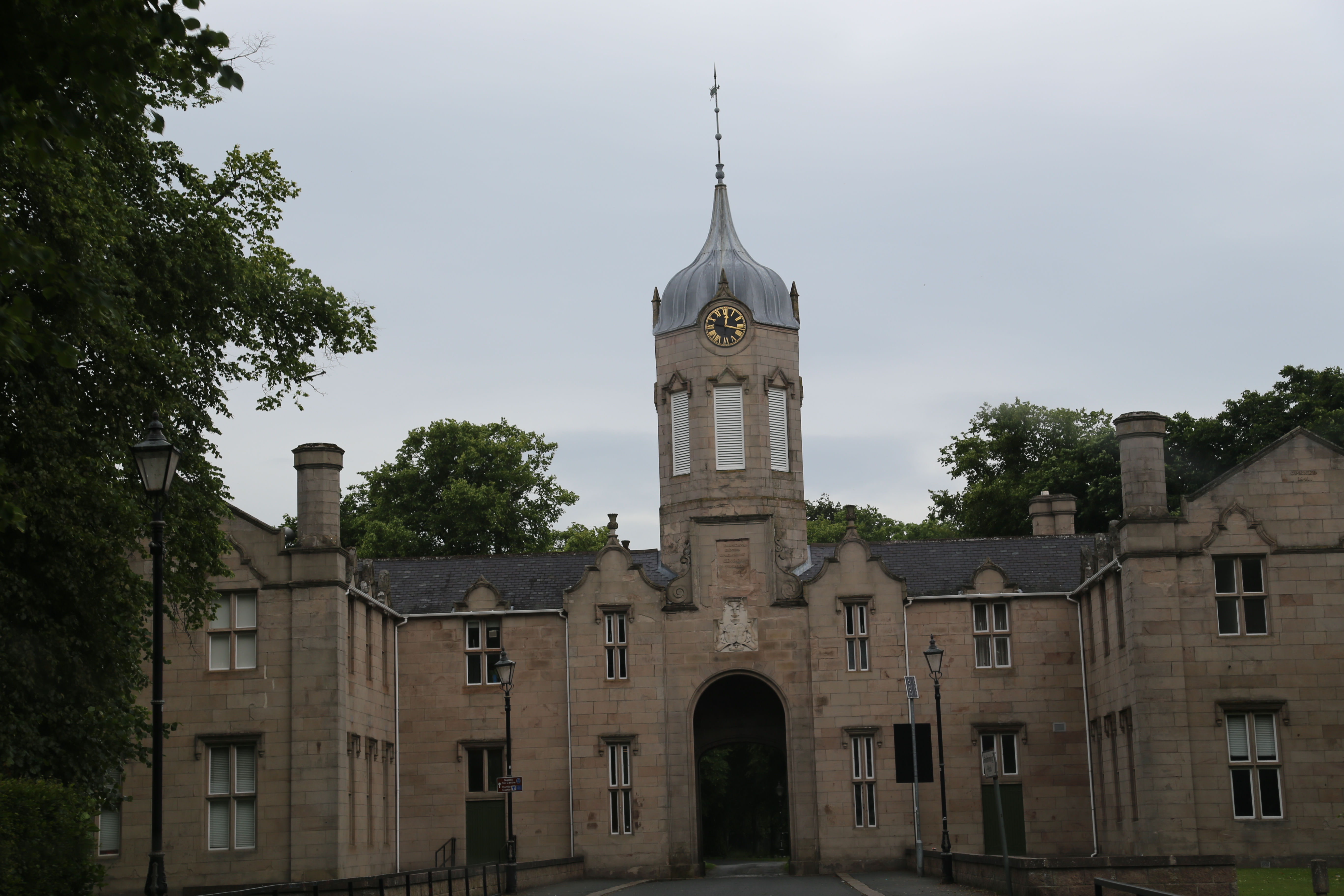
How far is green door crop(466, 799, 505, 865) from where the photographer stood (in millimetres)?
41375

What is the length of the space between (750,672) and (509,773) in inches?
330

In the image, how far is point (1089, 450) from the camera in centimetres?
5812

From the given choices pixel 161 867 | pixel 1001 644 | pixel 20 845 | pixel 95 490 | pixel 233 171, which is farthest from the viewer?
pixel 1001 644

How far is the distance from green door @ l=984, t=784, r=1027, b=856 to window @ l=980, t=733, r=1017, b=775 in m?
0.44

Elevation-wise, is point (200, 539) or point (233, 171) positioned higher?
point (233, 171)

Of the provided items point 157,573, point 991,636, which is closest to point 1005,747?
point 991,636

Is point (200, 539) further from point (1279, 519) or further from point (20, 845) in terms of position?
point (1279, 519)

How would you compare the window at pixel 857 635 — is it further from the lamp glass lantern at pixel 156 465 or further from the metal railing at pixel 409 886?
the lamp glass lantern at pixel 156 465

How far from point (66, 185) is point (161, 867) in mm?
9522

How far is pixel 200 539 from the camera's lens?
81.0ft

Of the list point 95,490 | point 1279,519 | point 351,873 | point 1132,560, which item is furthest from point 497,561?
point 95,490

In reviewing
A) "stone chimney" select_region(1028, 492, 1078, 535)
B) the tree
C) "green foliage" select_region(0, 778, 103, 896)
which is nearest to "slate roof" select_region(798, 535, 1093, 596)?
"stone chimney" select_region(1028, 492, 1078, 535)

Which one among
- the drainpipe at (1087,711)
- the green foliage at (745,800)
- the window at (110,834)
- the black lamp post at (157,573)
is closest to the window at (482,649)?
the window at (110,834)

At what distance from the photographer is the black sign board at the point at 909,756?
3117 cm
